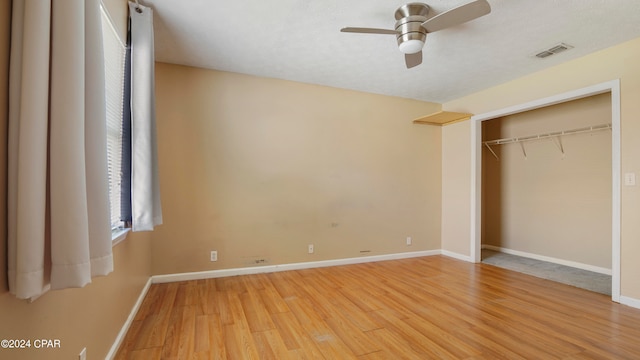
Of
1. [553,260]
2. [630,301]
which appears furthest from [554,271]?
[630,301]

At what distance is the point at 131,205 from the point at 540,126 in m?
5.40

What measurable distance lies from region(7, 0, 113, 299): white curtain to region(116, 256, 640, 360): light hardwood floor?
1317mm

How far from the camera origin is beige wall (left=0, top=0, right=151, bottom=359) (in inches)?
32.4

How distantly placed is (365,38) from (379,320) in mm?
2516

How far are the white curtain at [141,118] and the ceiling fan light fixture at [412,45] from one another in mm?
2012

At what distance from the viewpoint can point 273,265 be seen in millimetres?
3637

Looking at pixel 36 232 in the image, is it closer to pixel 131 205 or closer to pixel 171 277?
pixel 131 205

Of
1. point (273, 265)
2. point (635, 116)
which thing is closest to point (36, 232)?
point (273, 265)

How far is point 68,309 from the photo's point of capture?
1.25 m

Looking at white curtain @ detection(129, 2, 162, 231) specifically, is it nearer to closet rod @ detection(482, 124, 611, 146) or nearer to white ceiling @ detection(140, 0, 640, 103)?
white ceiling @ detection(140, 0, 640, 103)

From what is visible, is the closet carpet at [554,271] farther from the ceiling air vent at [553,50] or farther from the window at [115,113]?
the window at [115,113]

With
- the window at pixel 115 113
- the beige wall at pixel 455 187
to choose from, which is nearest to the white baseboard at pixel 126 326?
the window at pixel 115 113

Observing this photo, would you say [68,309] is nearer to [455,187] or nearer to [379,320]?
[379,320]

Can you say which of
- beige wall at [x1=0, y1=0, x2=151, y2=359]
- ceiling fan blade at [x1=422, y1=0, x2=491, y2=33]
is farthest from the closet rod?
beige wall at [x1=0, y1=0, x2=151, y2=359]
